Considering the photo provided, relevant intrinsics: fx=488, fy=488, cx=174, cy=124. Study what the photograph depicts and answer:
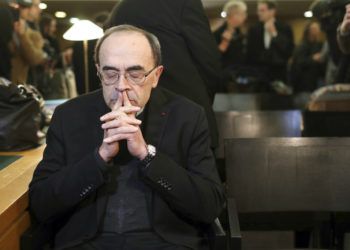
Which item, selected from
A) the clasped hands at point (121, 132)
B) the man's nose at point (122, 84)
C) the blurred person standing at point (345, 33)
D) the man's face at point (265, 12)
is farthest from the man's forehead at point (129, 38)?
the man's face at point (265, 12)

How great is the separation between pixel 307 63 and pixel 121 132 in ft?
13.2

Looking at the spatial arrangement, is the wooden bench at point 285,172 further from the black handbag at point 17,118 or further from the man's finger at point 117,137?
the black handbag at point 17,118

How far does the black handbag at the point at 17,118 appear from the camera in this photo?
213cm

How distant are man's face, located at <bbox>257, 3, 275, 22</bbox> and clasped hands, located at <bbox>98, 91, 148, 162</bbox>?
10.5 feet

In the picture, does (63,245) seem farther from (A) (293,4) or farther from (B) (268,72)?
(A) (293,4)

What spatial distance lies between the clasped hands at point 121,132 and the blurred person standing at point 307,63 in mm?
3751

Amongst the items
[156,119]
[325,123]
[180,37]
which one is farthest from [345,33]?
[156,119]

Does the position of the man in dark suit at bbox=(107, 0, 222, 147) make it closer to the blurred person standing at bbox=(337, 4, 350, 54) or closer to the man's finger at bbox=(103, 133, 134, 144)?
the blurred person standing at bbox=(337, 4, 350, 54)

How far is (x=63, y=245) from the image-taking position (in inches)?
64.5

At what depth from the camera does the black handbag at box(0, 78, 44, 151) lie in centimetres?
213

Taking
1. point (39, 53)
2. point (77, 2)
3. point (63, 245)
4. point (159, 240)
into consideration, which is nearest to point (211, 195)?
point (159, 240)

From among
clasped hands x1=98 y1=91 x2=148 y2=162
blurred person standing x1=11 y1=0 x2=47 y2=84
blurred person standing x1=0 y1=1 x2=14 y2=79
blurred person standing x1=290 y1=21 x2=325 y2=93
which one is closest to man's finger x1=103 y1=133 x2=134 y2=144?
clasped hands x1=98 y1=91 x2=148 y2=162

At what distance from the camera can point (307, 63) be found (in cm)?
510

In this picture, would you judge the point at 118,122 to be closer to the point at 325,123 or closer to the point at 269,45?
the point at 325,123
